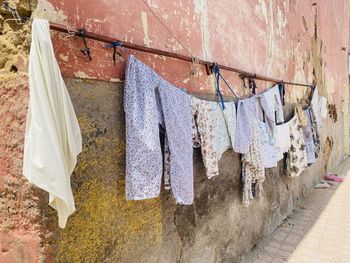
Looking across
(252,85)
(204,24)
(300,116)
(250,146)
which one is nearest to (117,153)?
(204,24)

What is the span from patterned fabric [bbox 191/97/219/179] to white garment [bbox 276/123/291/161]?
1.79 meters

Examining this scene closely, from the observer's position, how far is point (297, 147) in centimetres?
482

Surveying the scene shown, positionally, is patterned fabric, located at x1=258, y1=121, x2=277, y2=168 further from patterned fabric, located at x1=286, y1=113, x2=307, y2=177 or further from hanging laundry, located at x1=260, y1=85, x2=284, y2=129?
patterned fabric, located at x1=286, y1=113, x2=307, y2=177

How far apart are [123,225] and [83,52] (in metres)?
1.06

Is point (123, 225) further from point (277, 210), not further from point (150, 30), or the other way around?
point (277, 210)

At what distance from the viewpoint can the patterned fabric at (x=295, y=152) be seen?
4744 mm

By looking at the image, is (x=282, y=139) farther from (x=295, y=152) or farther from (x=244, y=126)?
(x=244, y=126)

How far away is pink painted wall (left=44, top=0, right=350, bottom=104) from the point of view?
5.59 feet

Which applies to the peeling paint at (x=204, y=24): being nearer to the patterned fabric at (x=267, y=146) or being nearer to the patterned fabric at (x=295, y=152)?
the patterned fabric at (x=267, y=146)

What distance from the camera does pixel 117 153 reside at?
1894 mm

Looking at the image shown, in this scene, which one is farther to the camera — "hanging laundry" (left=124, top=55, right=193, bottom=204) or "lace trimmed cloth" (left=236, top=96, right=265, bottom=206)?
"lace trimmed cloth" (left=236, top=96, right=265, bottom=206)

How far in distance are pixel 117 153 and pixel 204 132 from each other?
2.75 feet

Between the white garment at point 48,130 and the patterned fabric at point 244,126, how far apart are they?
187cm

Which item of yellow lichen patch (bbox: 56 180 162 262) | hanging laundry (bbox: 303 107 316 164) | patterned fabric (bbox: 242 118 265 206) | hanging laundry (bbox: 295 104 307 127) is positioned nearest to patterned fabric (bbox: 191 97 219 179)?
yellow lichen patch (bbox: 56 180 162 262)
